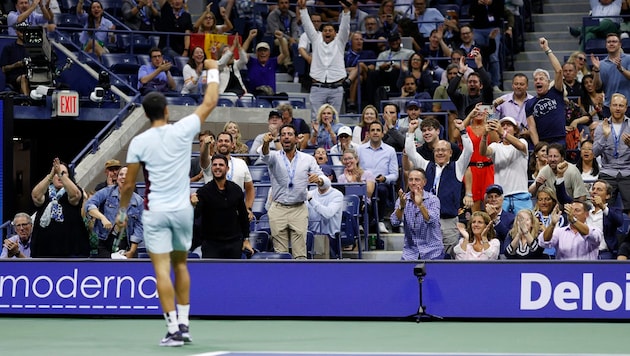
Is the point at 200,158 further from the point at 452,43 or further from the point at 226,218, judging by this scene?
the point at 452,43

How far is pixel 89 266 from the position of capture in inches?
489

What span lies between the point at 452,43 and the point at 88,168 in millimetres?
6708

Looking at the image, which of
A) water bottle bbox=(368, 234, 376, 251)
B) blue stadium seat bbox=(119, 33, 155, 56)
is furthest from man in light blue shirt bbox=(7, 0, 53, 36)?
water bottle bbox=(368, 234, 376, 251)

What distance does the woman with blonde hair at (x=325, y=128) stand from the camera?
17219 millimetres

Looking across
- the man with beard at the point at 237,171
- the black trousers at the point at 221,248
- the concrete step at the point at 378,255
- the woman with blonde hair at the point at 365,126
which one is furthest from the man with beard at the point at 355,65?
the black trousers at the point at 221,248

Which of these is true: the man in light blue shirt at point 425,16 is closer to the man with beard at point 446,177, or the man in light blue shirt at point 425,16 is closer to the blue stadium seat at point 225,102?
the blue stadium seat at point 225,102

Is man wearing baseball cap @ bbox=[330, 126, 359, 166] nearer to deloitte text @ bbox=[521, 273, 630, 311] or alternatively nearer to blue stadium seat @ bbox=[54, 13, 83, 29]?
deloitte text @ bbox=[521, 273, 630, 311]

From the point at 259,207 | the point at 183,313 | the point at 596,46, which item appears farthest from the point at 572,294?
the point at 596,46

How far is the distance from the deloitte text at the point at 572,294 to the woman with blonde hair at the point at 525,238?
1.22 metres

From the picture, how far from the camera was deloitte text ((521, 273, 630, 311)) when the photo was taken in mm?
11719

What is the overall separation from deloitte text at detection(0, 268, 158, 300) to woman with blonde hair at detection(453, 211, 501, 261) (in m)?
3.35

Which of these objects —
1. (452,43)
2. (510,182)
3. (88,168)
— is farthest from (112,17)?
(510,182)

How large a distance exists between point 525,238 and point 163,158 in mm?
4942

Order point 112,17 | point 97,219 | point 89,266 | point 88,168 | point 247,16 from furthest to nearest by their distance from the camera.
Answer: point 247,16
point 112,17
point 88,168
point 97,219
point 89,266
